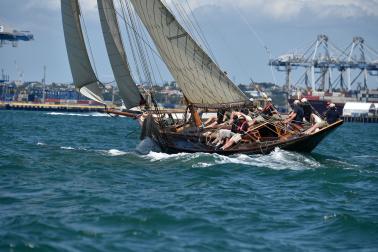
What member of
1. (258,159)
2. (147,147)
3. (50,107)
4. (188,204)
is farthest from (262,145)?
(50,107)

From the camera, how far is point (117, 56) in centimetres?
3238

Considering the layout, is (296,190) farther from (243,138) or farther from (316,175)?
(243,138)

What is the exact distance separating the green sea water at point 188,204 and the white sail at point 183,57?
3.61 meters

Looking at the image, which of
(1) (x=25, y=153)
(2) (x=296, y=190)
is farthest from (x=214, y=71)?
(2) (x=296, y=190)

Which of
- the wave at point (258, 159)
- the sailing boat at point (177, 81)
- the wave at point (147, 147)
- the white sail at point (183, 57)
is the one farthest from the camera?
the wave at point (147, 147)

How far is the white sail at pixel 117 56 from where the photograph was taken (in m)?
32.3

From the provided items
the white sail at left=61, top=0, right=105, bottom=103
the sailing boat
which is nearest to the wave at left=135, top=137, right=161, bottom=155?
the sailing boat

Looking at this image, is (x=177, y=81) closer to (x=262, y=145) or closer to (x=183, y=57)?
(x=183, y=57)

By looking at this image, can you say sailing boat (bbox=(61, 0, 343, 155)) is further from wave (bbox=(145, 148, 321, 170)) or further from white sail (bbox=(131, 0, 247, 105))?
wave (bbox=(145, 148, 321, 170))

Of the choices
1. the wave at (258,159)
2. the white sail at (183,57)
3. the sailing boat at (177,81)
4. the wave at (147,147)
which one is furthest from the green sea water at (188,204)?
the white sail at (183,57)

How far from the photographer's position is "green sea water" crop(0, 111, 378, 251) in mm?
14336

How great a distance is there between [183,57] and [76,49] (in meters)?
5.00

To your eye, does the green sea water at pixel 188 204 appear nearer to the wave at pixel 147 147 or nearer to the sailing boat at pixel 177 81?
the sailing boat at pixel 177 81

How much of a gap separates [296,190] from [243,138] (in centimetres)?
870
